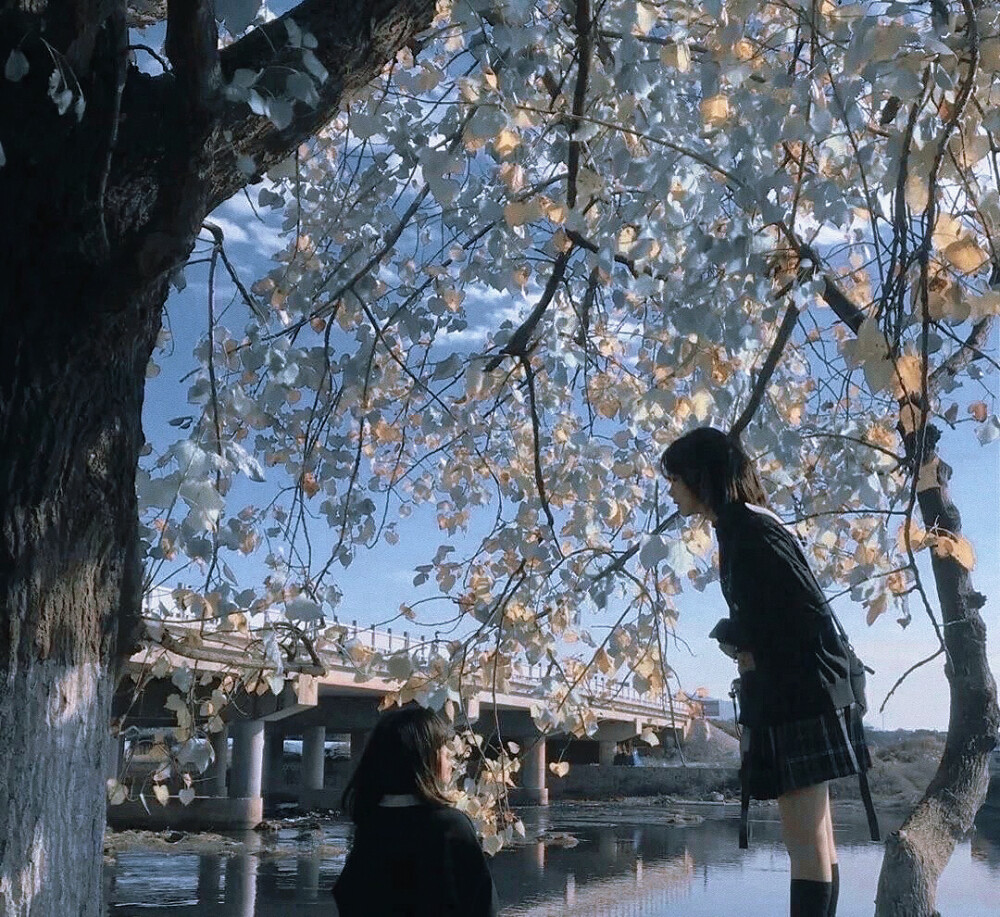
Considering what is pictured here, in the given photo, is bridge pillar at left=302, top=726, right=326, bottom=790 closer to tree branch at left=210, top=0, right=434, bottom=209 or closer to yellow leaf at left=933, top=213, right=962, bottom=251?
tree branch at left=210, top=0, right=434, bottom=209

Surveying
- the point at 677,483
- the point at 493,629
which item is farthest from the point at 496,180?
the point at 677,483

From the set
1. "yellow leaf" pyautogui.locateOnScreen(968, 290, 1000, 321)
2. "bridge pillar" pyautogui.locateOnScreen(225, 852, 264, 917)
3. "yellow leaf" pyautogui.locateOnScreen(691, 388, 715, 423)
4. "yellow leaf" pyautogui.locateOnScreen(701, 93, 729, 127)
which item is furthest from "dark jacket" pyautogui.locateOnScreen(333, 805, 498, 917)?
"bridge pillar" pyautogui.locateOnScreen(225, 852, 264, 917)

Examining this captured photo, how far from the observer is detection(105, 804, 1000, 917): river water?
15.7 metres

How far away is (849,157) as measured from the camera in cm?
430

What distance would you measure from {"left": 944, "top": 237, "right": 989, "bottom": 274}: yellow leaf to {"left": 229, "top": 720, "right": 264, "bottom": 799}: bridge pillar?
2762cm

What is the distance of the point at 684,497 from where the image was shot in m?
3.31

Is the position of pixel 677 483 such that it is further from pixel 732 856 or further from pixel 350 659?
pixel 732 856

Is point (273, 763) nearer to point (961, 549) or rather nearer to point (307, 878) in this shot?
point (307, 878)

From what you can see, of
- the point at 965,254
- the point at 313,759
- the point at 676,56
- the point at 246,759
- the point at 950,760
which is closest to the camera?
the point at 965,254

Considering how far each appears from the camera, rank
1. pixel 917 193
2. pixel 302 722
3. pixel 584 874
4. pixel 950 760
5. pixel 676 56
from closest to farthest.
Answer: pixel 917 193, pixel 676 56, pixel 950 760, pixel 584 874, pixel 302 722

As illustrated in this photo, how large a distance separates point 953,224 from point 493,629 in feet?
11.0

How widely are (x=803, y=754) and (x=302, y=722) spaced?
114 feet

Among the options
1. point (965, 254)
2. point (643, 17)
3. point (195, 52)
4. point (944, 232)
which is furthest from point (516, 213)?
point (965, 254)

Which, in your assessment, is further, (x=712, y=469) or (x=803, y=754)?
(x=712, y=469)
